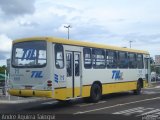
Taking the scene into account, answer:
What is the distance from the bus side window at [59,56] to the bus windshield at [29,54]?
22.5 inches

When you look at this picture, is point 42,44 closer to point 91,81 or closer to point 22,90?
point 22,90

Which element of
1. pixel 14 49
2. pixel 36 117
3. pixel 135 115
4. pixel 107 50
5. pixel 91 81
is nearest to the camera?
pixel 36 117

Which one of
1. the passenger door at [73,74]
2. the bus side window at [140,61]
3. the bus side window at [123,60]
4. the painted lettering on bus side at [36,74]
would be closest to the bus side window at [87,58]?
the passenger door at [73,74]

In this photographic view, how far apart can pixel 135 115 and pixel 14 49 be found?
6.89 metres

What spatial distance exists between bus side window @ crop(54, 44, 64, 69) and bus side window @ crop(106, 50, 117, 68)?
503 cm

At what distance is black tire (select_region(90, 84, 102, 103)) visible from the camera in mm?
21719

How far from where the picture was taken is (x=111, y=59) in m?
24.2

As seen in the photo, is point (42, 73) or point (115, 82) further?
point (115, 82)

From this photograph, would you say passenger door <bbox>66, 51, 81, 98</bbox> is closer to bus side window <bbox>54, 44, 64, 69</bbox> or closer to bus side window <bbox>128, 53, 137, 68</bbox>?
bus side window <bbox>54, 44, 64, 69</bbox>

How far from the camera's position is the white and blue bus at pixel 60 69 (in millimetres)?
18469

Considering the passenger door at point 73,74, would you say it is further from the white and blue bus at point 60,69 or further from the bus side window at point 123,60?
the bus side window at point 123,60

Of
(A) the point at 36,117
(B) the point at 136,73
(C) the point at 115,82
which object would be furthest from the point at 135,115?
(B) the point at 136,73

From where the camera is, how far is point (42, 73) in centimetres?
1848

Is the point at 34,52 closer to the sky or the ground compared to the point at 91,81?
closer to the sky
